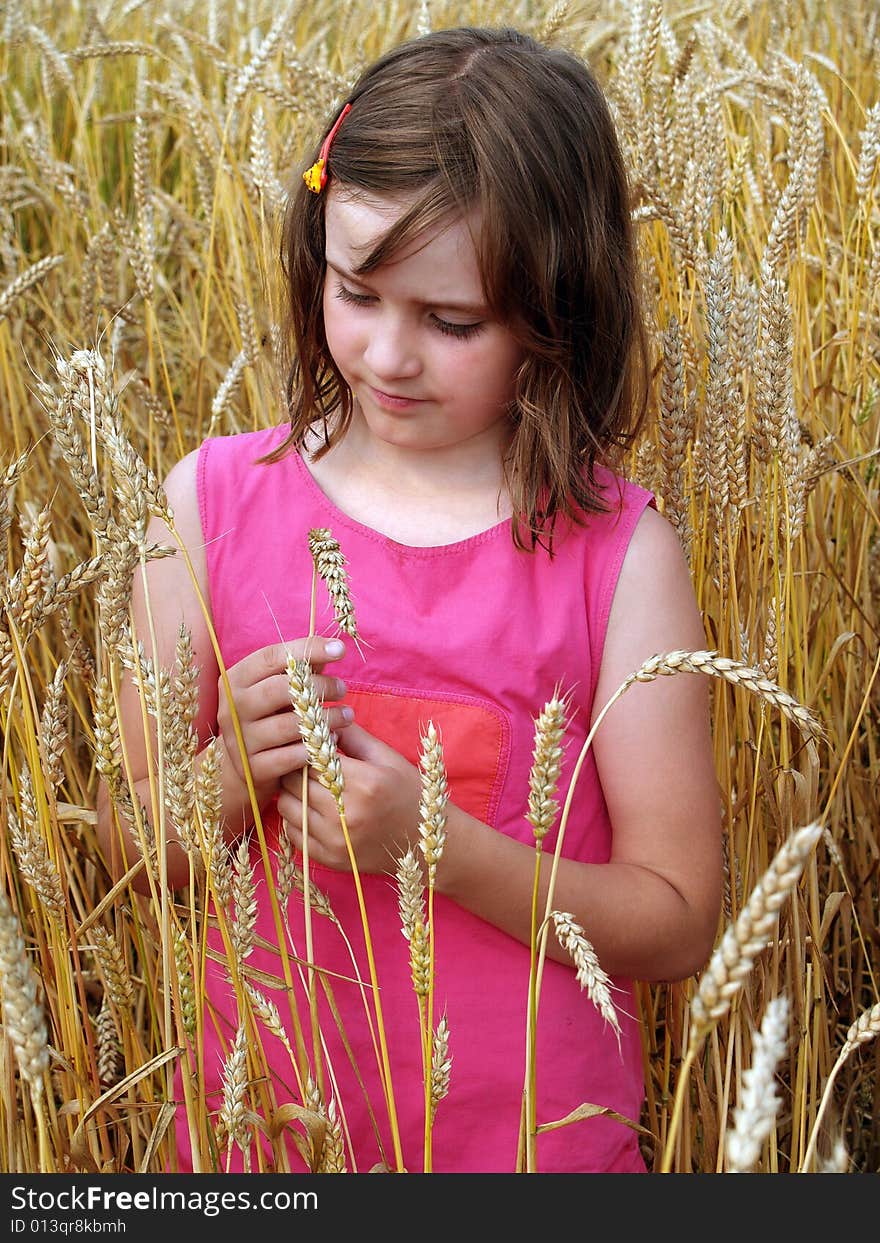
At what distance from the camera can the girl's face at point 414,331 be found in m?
0.85

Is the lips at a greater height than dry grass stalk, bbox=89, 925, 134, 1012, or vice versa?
the lips

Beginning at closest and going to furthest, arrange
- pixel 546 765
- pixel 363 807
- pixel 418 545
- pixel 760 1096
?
pixel 760 1096, pixel 546 765, pixel 363 807, pixel 418 545

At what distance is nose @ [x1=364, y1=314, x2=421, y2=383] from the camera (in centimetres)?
85

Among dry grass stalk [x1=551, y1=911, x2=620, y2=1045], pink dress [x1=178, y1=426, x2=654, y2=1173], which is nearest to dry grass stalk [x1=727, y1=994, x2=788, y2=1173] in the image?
dry grass stalk [x1=551, y1=911, x2=620, y2=1045]

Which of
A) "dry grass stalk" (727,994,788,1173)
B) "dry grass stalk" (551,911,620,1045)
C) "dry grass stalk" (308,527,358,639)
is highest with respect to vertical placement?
"dry grass stalk" (308,527,358,639)

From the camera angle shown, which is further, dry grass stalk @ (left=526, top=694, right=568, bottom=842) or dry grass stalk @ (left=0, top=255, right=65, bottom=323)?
dry grass stalk @ (left=0, top=255, right=65, bottom=323)

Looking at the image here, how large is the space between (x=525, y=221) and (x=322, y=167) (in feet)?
0.58

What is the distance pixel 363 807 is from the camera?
30.7 inches

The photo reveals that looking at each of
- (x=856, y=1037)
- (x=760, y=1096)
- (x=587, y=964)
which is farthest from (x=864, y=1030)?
(x=760, y=1096)

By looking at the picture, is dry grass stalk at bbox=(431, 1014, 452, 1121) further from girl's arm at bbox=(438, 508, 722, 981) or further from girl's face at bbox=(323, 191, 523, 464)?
girl's face at bbox=(323, 191, 523, 464)

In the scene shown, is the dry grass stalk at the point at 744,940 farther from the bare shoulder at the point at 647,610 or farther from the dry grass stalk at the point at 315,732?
the bare shoulder at the point at 647,610

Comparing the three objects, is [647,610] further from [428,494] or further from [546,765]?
[546,765]

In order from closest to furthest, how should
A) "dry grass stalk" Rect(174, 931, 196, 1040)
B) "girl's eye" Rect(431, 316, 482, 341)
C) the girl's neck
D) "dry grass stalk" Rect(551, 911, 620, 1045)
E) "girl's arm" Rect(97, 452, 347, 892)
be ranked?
"dry grass stalk" Rect(551, 911, 620, 1045) → "dry grass stalk" Rect(174, 931, 196, 1040) → "girl's arm" Rect(97, 452, 347, 892) → "girl's eye" Rect(431, 316, 482, 341) → the girl's neck

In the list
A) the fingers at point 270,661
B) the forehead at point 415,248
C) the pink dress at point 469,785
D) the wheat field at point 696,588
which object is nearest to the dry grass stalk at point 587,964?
the wheat field at point 696,588
